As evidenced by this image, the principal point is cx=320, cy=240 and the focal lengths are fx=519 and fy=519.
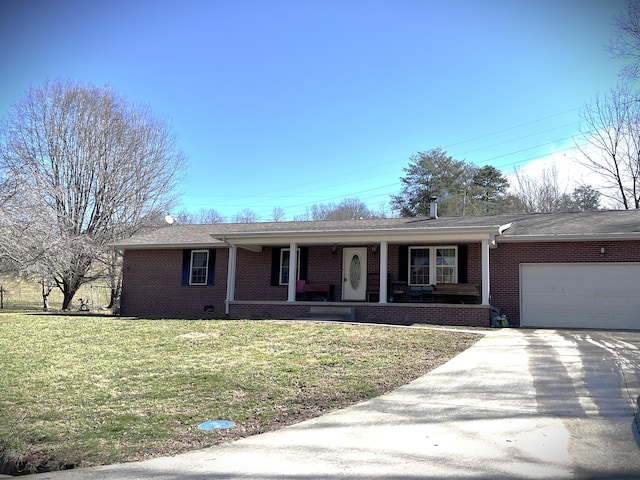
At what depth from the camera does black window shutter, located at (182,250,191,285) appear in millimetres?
19844

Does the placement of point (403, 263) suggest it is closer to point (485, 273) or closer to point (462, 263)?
point (462, 263)

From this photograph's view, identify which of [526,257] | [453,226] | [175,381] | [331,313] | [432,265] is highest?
[453,226]

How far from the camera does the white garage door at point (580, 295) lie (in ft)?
47.4

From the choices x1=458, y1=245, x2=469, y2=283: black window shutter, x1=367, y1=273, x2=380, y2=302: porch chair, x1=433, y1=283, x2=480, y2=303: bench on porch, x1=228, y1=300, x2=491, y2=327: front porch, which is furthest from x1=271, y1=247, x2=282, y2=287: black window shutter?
x1=458, y1=245, x2=469, y2=283: black window shutter

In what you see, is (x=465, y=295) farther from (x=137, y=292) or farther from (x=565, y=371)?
(x=137, y=292)

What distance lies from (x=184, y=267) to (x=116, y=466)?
607 inches

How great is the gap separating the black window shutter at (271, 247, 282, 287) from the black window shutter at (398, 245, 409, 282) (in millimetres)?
4422

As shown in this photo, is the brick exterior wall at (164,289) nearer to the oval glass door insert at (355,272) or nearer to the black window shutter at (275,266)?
the black window shutter at (275,266)

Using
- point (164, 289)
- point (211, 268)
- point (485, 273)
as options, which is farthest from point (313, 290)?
point (164, 289)

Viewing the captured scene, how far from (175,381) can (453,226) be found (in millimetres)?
10839

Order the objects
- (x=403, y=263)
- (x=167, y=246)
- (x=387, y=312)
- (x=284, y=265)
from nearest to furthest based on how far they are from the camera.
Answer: (x=387, y=312) → (x=403, y=263) → (x=284, y=265) → (x=167, y=246)

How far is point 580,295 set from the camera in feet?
48.9

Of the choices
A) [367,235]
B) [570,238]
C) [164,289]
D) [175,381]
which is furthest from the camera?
[164,289]

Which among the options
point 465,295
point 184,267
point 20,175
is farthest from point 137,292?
point 465,295
